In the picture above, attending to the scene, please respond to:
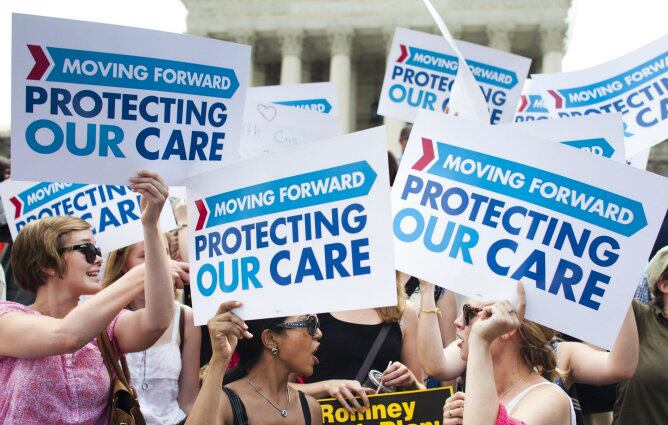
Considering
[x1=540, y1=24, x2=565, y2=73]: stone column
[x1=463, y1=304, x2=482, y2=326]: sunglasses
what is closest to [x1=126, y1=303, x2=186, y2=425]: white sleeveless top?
[x1=463, y1=304, x2=482, y2=326]: sunglasses

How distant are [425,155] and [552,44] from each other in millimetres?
36273

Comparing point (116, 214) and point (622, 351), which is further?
point (116, 214)

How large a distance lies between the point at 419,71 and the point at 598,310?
5573mm

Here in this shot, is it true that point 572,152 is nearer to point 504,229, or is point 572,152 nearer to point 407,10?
point 504,229

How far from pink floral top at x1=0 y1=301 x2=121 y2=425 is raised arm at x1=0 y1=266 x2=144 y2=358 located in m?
0.12

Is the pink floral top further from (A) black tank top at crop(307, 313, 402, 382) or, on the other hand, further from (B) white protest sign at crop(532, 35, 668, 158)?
(B) white protest sign at crop(532, 35, 668, 158)

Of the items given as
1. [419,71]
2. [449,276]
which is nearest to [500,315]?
[449,276]

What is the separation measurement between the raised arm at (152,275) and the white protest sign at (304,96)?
4.75 m

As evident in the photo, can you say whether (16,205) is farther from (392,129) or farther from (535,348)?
(392,129)

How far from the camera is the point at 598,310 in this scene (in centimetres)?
317

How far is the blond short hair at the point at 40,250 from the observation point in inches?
145

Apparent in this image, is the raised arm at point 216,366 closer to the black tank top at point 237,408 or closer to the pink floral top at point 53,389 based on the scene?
the black tank top at point 237,408

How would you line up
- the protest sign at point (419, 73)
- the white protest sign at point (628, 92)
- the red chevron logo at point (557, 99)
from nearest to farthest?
the white protest sign at point (628, 92) → the red chevron logo at point (557, 99) → the protest sign at point (419, 73)

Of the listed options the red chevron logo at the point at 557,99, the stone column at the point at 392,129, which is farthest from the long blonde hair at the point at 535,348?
the stone column at the point at 392,129
